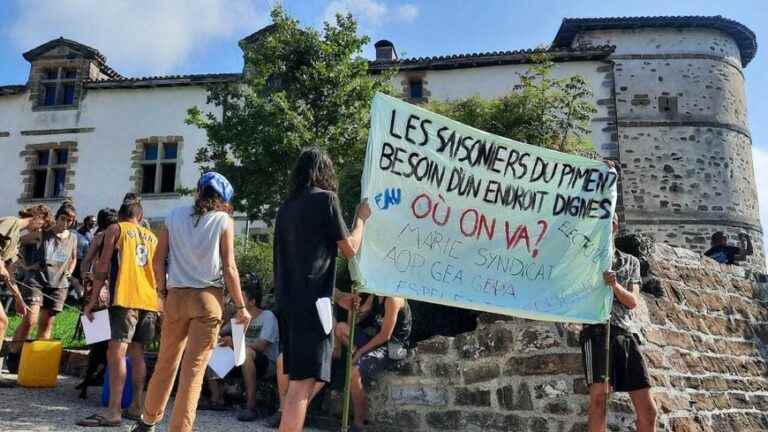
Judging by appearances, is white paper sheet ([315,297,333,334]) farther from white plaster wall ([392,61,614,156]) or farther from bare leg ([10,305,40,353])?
white plaster wall ([392,61,614,156])

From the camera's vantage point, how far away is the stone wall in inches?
213

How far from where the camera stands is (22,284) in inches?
256

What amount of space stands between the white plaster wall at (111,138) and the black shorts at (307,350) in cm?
1858

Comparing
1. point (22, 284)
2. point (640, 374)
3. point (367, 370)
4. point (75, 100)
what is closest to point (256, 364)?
point (367, 370)

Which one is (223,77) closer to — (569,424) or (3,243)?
(3,243)

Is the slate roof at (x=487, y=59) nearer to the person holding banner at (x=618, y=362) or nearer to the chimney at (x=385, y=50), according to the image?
the chimney at (x=385, y=50)

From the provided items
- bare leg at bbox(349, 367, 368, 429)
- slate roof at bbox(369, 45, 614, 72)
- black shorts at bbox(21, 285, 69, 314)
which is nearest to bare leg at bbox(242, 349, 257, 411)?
bare leg at bbox(349, 367, 368, 429)

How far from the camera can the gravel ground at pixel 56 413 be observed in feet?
15.6

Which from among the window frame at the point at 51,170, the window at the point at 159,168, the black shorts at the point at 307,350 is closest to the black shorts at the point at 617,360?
the black shorts at the point at 307,350

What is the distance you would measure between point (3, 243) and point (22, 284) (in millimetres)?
597

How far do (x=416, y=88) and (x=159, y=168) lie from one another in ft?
28.2

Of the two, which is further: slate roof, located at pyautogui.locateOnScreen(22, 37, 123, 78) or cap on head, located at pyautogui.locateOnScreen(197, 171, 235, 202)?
slate roof, located at pyautogui.locateOnScreen(22, 37, 123, 78)

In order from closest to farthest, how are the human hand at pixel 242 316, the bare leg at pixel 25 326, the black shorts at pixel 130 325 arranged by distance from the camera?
1. the human hand at pixel 242 316
2. the black shorts at pixel 130 325
3. the bare leg at pixel 25 326

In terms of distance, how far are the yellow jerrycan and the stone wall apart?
3.03 m
